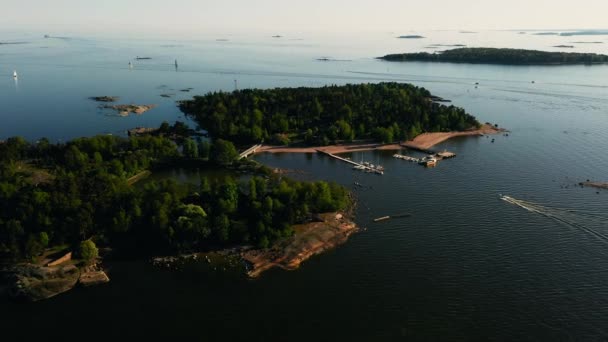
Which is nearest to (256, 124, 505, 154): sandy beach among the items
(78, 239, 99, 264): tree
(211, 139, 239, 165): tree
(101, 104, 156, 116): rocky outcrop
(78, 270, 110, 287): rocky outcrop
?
(211, 139, 239, 165): tree

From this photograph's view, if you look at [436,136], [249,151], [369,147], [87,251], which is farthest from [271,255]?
[436,136]

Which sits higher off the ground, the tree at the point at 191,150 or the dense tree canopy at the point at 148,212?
the tree at the point at 191,150

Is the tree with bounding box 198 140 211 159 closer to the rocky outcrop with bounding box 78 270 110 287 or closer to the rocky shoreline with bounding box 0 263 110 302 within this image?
the rocky shoreline with bounding box 0 263 110 302

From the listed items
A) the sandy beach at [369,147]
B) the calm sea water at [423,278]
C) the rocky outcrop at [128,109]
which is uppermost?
the rocky outcrop at [128,109]

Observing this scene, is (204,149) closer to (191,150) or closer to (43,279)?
(191,150)

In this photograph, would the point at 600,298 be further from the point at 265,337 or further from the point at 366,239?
the point at 265,337

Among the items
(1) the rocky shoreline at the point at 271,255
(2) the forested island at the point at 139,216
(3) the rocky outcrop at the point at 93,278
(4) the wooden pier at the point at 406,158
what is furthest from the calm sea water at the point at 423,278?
(2) the forested island at the point at 139,216

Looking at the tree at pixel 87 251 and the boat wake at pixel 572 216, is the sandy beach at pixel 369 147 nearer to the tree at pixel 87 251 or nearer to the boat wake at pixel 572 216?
the boat wake at pixel 572 216
